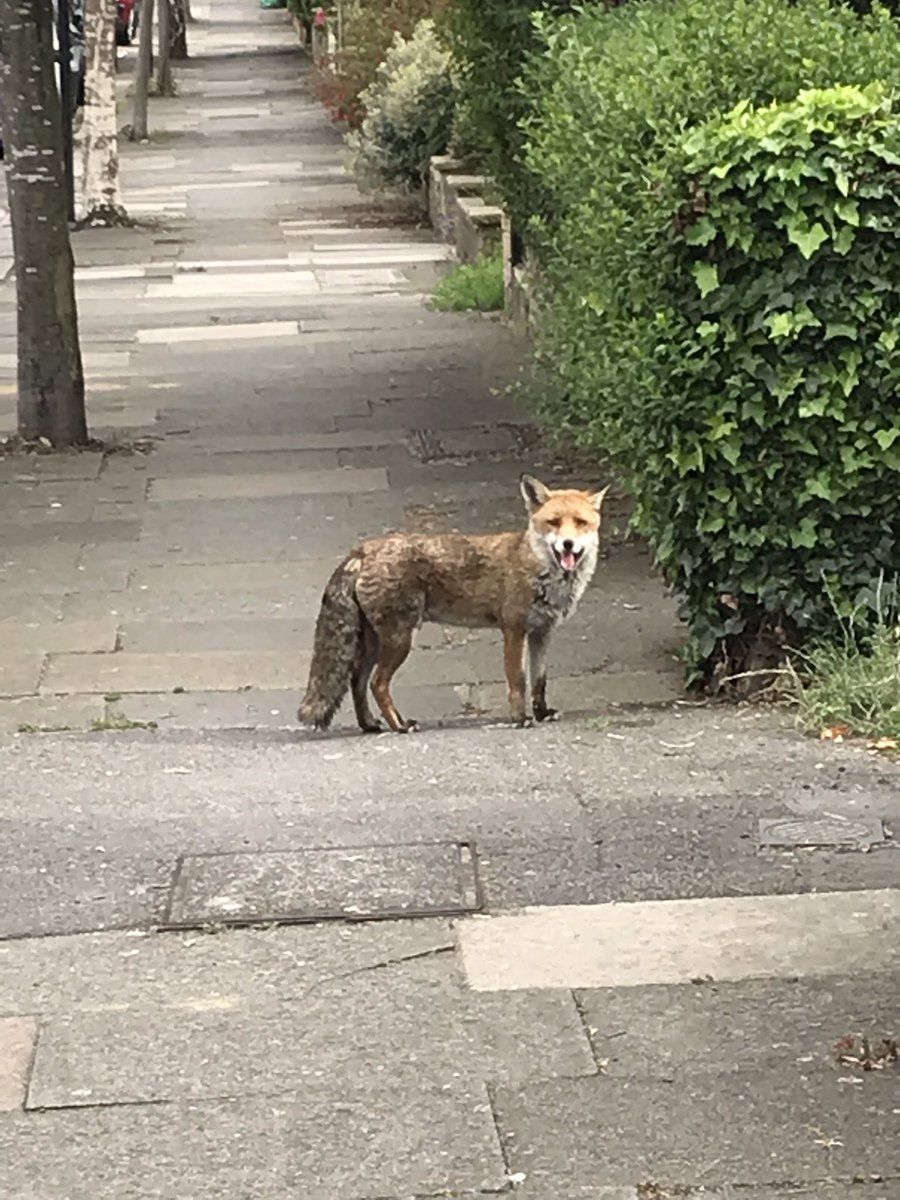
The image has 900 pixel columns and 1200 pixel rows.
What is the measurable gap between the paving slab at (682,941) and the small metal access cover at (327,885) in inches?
9.8

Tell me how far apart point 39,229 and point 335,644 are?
668 centimetres

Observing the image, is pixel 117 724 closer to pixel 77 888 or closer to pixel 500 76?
pixel 77 888

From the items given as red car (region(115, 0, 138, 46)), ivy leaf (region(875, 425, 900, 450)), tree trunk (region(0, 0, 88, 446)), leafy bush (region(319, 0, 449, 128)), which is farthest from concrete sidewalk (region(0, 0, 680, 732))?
red car (region(115, 0, 138, 46))

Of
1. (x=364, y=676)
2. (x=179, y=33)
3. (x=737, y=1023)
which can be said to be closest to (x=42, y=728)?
(x=364, y=676)

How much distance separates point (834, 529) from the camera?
789 cm

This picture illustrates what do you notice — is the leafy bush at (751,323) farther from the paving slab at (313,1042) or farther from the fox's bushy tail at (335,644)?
the paving slab at (313,1042)

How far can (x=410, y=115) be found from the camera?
24734 mm

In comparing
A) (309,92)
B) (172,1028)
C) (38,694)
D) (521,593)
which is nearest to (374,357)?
(38,694)

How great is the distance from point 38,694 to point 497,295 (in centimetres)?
1047

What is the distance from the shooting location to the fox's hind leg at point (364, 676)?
810 centimetres

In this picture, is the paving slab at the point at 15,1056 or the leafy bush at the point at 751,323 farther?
the leafy bush at the point at 751,323

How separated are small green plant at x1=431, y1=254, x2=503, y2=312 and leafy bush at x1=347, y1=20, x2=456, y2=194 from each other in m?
4.55

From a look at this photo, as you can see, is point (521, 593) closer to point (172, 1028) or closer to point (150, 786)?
point (150, 786)

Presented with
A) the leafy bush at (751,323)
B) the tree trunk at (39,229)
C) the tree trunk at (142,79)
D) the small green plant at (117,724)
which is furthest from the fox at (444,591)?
the tree trunk at (142,79)
